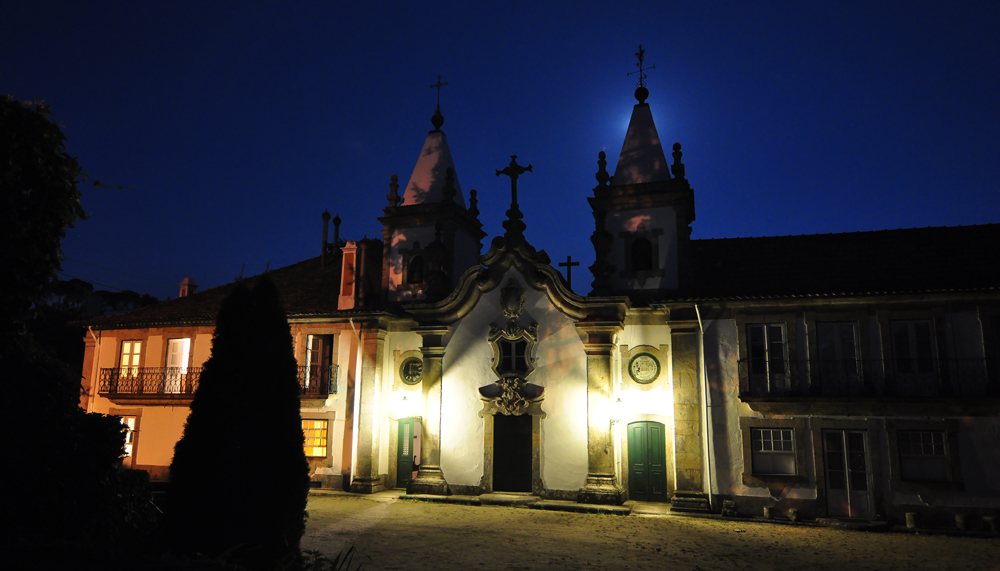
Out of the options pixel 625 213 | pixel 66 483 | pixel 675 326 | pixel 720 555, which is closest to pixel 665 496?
pixel 675 326

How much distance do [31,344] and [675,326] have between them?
1544 centimetres

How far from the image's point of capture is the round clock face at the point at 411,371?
70.1 feet

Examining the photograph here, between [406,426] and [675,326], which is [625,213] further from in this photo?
→ [406,426]

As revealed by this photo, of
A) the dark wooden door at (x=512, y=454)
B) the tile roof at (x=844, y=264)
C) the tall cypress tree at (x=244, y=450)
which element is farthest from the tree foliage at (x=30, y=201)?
the dark wooden door at (x=512, y=454)

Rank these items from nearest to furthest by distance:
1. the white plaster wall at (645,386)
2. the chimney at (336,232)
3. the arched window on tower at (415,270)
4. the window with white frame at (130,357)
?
the white plaster wall at (645,386) < the arched window on tower at (415,270) < the window with white frame at (130,357) < the chimney at (336,232)

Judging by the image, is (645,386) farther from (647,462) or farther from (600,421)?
(647,462)

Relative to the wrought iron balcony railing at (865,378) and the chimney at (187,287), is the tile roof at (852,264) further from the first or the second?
the chimney at (187,287)

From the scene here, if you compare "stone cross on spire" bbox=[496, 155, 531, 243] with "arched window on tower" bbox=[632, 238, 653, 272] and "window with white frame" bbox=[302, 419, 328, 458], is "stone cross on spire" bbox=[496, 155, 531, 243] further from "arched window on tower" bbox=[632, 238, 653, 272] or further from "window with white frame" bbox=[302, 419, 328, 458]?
"window with white frame" bbox=[302, 419, 328, 458]

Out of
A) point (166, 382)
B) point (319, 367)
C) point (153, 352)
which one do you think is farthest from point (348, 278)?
point (153, 352)

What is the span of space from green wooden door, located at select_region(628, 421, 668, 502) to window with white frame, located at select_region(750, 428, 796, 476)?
237cm

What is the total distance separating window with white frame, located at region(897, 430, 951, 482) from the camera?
1589cm

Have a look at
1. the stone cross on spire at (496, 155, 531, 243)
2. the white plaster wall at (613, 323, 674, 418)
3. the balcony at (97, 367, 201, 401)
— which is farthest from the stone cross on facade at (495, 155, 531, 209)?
the balcony at (97, 367, 201, 401)

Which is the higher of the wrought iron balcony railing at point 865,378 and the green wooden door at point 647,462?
the wrought iron balcony railing at point 865,378

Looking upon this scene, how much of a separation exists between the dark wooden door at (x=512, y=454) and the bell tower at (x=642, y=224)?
181 inches
